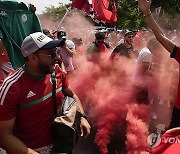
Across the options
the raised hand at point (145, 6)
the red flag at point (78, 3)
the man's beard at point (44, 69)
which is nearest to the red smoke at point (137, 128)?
the raised hand at point (145, 6)

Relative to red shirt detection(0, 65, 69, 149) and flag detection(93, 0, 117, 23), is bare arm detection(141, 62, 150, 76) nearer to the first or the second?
red shirt detection(0, 65, 69, 149)

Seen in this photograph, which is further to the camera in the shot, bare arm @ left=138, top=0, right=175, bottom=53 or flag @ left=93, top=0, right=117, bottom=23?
flag @ left=93, top=0, right=117, bottom=23

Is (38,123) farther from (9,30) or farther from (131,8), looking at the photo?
(131,8)

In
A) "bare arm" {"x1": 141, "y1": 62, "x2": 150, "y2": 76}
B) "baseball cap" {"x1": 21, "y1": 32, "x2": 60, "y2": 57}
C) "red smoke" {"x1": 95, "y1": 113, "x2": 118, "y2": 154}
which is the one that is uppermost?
"baseball cap" {"x1": 21, "y1": 32, "x2": 60, "y2": 57}

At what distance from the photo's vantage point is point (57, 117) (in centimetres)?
345

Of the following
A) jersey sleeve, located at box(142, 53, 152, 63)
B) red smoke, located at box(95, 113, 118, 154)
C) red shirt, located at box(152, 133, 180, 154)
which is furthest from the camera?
jersey sleeve, located at box(142, 53, 152, 63)

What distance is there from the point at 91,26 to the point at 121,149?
43.2ft

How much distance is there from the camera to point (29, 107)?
3316 mm

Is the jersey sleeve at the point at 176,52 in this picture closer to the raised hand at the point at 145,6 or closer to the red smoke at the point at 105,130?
the raised hand at the point at 145,6

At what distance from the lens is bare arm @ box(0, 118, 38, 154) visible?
3166 mm

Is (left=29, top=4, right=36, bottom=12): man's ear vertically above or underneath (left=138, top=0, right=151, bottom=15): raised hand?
underneath

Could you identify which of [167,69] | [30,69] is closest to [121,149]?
[167,69]

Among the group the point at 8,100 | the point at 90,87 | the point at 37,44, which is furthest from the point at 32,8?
the point at 90,87

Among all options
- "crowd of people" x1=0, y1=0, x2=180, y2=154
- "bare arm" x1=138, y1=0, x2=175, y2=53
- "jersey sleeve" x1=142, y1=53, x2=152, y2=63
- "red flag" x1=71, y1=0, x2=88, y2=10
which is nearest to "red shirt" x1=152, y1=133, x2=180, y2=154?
"crowd of people" x1=0, y1=0, x2=180, y2=154
